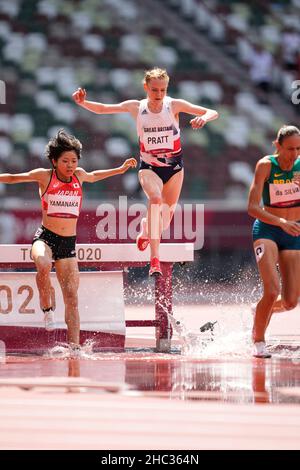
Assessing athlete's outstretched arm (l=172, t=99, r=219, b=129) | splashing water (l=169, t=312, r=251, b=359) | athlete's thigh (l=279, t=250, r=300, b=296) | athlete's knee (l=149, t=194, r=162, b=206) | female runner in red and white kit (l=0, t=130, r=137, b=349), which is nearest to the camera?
athlete's thigh (l=279, t=250, r=300, b=296)

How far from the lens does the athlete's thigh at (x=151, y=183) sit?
27.1 ft

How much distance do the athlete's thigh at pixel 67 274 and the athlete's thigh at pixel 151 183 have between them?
3.09 feet

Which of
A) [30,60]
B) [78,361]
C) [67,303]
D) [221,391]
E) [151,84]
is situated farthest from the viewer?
[30,60]

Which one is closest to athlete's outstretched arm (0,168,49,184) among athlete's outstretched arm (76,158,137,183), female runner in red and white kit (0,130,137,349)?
female runner in red and white kit (0,130,137,349)

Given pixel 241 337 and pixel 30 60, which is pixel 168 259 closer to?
pixel 241 337

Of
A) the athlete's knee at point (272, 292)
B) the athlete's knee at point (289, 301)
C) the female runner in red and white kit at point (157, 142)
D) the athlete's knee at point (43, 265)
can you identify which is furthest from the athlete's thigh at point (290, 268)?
the athlete's knee at point (43, 265)

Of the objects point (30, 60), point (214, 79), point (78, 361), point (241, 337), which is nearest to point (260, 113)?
point (214, 79)

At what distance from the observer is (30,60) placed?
17.8 meters

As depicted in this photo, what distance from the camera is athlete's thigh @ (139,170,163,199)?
825 centimetres

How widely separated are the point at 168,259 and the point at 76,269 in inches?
34.1

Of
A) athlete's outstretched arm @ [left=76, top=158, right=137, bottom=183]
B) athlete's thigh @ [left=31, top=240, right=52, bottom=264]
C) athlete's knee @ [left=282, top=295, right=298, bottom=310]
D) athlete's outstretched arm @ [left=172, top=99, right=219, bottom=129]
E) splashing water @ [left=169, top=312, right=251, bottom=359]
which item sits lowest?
splashing water @ [left=169, top=312, right=251, bottom=359]

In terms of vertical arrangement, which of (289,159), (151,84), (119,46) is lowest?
(289,159)

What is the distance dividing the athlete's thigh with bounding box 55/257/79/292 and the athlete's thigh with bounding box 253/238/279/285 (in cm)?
136

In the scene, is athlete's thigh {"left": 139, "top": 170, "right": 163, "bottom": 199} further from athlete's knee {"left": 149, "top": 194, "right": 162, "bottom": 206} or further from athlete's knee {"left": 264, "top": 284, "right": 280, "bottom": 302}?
athlete's knee {"left": 264, "top": 284, "right": 280, "bottom": 302}
